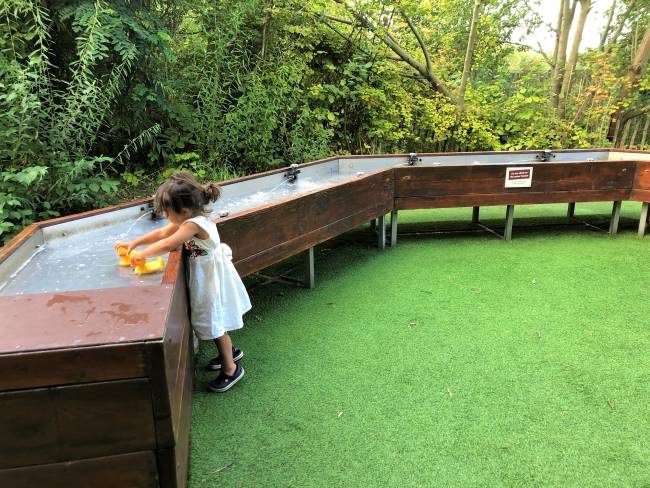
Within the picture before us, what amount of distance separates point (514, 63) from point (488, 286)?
27.1 ft

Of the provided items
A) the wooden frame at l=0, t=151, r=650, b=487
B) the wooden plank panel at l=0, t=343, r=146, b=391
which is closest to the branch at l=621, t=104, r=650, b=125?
the wooden frame at l=0, t=151, r=650, b=487

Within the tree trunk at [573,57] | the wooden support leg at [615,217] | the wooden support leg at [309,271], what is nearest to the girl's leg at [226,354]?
the wooden support leg at [309,271]

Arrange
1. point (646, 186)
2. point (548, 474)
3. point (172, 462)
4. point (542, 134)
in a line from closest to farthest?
point (172, 462)
point (548, 474)
point (646, 186)
point (542, 134)

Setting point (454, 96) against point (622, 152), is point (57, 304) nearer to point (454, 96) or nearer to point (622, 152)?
point (622, 152)

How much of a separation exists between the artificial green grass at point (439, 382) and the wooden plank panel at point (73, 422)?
0.75 metres

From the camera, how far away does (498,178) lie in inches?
181

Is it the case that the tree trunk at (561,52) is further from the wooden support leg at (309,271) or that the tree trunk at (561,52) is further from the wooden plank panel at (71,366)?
the wooden plank panel at (71,366)

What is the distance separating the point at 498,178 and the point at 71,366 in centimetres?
431

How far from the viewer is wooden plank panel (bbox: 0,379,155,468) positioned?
105 centimetres

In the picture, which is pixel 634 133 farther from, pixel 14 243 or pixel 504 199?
pixel 14 243

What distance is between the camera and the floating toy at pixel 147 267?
1.92m

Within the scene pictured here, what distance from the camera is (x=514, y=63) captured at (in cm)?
1009

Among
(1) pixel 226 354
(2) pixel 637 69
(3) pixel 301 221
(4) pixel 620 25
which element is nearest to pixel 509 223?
(3) pixel 301 221

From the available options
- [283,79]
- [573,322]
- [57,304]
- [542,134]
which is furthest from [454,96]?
[57,304]
